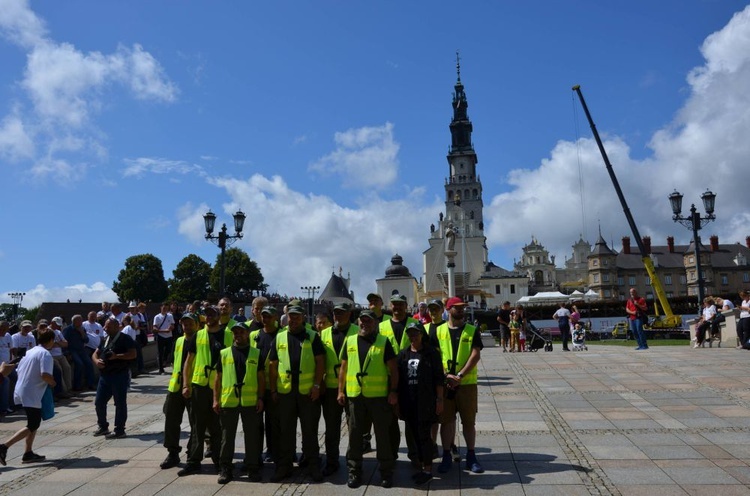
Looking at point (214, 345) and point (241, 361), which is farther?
point (214, 345)

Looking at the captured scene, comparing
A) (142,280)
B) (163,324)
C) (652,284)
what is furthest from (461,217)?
(163,324)

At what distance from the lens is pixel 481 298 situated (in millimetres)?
87500

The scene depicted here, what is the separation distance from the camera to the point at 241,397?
21.3 feet

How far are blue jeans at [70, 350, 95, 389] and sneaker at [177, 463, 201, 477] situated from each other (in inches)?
292

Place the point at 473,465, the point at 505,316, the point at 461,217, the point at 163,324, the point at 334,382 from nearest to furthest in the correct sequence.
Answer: the point at 473,465 → the point at 334,382 → the point at 163,324 → the point at 505,316 → the point at 461,217

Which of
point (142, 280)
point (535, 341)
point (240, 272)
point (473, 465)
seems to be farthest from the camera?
point (240, 272)

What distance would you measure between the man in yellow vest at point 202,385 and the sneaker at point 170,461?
238 millimetres

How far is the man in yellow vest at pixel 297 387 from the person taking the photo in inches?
251

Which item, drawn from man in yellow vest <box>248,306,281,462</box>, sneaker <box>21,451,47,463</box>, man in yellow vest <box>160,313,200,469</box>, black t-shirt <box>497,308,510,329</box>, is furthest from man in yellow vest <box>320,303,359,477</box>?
black t-shirt <box>497,308,510,329</box>

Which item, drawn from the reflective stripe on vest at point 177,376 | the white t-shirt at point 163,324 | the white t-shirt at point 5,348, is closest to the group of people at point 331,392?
the reflective stripe on vest at point 177,376

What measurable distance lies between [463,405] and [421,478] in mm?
995

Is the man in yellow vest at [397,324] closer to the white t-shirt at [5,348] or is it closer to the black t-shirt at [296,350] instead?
the black t-shirt at [296,350]

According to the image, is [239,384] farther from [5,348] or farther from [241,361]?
[5,348]

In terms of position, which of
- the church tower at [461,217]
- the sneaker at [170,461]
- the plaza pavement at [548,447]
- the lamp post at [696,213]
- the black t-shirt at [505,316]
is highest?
the church tower at [461,217]
